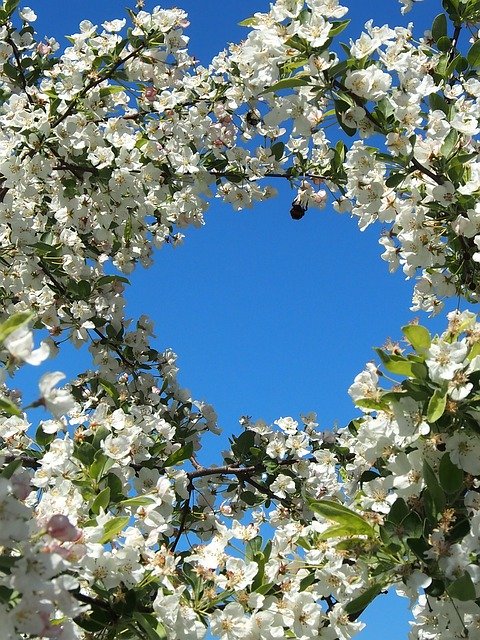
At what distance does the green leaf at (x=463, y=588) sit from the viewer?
86.9 inches

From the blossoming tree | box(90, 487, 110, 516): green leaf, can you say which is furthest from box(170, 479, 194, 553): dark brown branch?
box(90, 487, 110, 516): green leaf

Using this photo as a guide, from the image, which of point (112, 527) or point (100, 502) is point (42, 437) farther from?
point (112, 527)

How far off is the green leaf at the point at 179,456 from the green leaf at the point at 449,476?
154cm

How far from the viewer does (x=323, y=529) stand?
2.57 m

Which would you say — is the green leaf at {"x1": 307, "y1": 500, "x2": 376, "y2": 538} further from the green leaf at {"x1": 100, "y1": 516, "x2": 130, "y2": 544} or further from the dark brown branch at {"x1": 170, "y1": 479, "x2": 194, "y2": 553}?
the dark brown branch at {"x1": 170, "y1": 479, "x2": 194, "y2": 553}

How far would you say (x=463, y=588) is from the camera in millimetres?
2213

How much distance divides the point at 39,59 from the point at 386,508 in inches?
150

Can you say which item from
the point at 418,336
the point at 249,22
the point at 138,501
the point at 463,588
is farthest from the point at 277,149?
the point at 463,588

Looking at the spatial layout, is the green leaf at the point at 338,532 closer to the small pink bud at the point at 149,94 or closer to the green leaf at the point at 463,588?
the green leaf at the point at 463,588

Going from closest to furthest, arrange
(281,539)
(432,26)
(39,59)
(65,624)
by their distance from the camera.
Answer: (65,624), (281,539), (432,26), (39,59)

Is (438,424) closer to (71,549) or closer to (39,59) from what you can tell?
(71,549)

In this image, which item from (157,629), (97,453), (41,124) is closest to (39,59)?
(41,124)

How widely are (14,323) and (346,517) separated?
1.23 m

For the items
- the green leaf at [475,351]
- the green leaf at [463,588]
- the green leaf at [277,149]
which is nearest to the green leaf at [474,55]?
the green leaf at [277,149]
